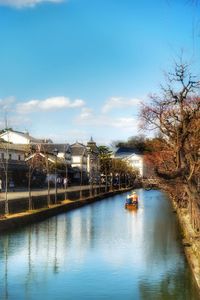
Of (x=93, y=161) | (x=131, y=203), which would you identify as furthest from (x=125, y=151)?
(x=131, y=203)

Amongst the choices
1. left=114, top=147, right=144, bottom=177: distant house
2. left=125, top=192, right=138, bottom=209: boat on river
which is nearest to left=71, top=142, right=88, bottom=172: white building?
left=114, top=147, right=144, bottom=177: distant house

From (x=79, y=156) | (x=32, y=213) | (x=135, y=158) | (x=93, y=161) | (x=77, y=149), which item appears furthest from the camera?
(x=135, y=158)

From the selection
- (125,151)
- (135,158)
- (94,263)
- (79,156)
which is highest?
(125,151)

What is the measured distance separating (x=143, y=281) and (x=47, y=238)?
1027 centimetres

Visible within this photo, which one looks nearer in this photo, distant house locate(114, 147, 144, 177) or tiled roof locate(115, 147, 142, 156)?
distant house locate(114, 147, 144, 177)

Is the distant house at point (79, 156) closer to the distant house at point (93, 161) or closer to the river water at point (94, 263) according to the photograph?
the distant house at point (93, 161)

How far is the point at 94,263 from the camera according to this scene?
67.7ft

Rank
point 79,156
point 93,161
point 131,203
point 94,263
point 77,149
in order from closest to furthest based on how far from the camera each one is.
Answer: point 94,263, point 131,203, point 79,156, point 77,149, point 93,161

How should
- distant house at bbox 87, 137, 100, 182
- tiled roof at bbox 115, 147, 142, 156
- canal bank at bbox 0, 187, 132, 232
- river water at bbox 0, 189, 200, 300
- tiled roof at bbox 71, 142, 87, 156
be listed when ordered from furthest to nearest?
tiled roof at bbox 115, 147, 142, 156
tiled roof at bbox 71, 142, 87, 156
distant house at bbox 87, 137, 100, 182
canal bank at bbox 0, 187, 132, 232
river water at bbox 0, 189, 200, 300

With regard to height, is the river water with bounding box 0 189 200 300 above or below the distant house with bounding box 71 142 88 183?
below

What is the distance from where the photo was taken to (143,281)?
17.9 metres

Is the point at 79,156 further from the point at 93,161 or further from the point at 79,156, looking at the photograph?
the point at 93,161

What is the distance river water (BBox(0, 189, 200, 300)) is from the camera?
53.9ft

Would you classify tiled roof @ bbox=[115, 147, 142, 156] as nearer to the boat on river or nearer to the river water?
the boat on river
